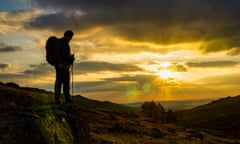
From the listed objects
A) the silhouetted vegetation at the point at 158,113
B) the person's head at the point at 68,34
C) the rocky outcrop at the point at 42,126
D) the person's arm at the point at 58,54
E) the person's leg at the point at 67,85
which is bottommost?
the silhouetted vegetation at the point at 158,113

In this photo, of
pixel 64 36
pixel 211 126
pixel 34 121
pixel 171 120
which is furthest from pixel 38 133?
pixel 211 126

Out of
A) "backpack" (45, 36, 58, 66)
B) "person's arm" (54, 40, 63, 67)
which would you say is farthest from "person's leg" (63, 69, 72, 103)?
"backpack" (45, 36, 58, 66)

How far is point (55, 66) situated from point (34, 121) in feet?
13.7

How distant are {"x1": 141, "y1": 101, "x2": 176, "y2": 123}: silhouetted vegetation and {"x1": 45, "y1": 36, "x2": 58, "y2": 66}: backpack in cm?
13062

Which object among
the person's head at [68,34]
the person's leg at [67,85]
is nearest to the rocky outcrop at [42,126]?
the person's leg at [67,85]

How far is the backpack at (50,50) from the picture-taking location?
17.4 m

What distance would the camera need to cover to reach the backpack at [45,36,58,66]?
1741 centimetres

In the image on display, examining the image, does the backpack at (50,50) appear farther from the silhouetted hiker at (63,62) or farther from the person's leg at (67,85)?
the person's leg at (67,85)

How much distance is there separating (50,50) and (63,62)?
0.79 m

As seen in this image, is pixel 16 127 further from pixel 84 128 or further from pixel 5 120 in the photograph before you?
pixel 84 128

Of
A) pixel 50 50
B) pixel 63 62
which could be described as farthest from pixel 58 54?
pixel 63 62

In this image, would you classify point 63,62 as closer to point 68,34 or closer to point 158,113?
point 68,34

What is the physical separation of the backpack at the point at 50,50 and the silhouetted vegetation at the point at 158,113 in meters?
131

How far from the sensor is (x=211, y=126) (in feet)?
596
